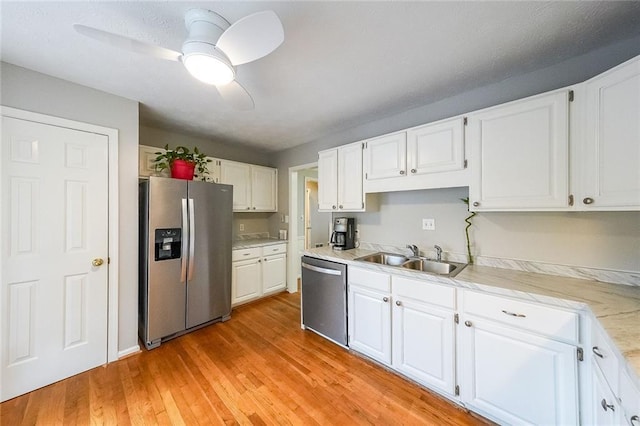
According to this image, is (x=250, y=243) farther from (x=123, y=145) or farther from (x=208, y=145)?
(x=123, y=145)

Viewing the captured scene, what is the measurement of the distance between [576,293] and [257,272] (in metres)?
3.22

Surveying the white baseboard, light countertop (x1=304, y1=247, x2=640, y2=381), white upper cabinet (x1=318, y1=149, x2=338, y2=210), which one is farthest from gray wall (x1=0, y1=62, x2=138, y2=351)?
light countertop (x1=304, y1=247, x2=640, y2=381)

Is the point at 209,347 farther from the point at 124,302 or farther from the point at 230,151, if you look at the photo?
the point at 230,151

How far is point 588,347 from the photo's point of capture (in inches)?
45.8

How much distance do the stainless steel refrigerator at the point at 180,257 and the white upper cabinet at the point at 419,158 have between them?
1788mm

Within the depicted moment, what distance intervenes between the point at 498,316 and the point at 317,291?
1.56 metres

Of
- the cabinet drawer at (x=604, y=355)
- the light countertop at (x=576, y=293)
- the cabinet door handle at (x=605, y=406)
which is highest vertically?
the light countertop at (x=576, y=293)

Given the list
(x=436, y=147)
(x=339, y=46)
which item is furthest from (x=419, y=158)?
(x=339, y=46)

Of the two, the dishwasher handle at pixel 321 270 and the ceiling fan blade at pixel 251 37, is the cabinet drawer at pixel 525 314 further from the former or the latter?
the ceiling fan blade at pixel 251 37

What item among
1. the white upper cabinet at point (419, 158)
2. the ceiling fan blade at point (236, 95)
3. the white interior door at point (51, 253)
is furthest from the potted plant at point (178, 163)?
the white upper cabinet at point (419, 158)

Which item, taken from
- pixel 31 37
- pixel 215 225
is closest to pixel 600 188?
pixel 215 225

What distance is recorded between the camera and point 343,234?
9.25 feet

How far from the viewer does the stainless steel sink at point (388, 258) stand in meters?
2.42

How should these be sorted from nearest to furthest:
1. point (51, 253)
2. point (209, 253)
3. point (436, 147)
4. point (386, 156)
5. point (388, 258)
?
point (51, 253), point (436, 147), point (386, 156), point (388, 258), point (209, 253)
